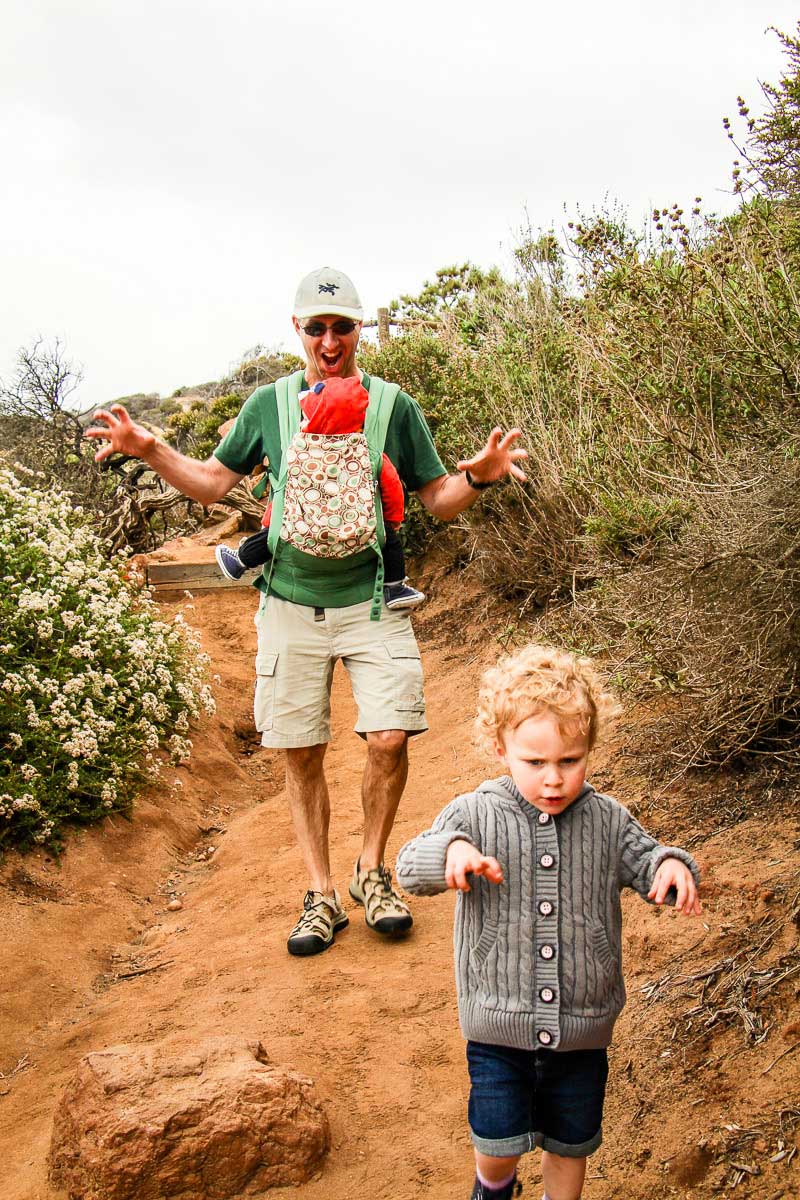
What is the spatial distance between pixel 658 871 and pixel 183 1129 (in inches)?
49.6

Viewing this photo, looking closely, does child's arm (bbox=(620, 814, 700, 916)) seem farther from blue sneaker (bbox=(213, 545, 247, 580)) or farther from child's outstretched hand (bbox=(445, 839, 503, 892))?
blue sneaker (bbox=(213, 545, 247, 580))

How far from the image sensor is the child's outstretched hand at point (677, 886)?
6.43ft

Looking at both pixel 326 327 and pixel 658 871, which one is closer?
pixel 658 871

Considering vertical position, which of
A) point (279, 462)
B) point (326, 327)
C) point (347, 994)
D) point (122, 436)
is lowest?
point (347, 994)

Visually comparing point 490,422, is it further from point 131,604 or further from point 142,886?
point 142,886

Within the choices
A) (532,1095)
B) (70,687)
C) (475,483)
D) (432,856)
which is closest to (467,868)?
(432,856)

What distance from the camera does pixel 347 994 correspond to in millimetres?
3416

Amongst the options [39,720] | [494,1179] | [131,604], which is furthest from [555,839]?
[131,604]

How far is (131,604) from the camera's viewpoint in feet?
23.1

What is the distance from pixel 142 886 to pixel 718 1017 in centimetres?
300

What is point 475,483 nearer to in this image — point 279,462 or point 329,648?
point 279,462

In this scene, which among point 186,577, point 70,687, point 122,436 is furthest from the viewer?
point 186,577

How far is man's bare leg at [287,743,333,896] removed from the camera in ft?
12.7

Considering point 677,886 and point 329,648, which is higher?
point 329,648
